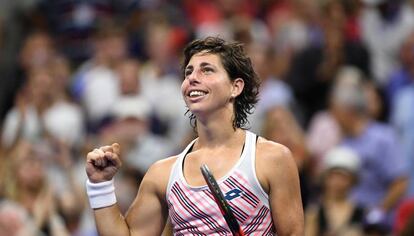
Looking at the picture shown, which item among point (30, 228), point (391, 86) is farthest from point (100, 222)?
point (391, 86)

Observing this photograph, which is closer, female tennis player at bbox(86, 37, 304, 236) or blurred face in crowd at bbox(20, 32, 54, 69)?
female tennis player at bbox(86, 37, 304, 236)

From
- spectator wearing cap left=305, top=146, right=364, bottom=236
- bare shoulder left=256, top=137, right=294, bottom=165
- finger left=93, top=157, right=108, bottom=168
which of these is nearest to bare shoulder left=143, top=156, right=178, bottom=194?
finger left=93, top=157, right=108, bottom=168

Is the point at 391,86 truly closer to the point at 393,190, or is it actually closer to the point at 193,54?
the point at 393,190

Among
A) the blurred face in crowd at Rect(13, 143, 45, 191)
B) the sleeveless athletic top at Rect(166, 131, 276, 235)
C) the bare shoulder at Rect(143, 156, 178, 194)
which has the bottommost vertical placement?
the blurred face in crowd at Rect(13, 143, 45, 191)

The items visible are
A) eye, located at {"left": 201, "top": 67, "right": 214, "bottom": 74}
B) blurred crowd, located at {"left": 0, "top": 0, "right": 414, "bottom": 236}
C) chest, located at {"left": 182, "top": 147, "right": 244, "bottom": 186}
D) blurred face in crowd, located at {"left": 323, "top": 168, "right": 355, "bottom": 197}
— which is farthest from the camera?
blurred crowd, located at {"left": 0, "top": 0, "right": 414, "bottom": 236}

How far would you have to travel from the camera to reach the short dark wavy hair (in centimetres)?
656

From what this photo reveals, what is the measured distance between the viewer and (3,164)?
11180mm

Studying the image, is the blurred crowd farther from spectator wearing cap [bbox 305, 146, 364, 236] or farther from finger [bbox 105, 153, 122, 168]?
finger [bbox 105, 153, 122, 168]

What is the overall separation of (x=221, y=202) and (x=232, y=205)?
0.18 metres

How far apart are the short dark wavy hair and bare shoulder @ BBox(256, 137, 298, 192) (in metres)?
0.34

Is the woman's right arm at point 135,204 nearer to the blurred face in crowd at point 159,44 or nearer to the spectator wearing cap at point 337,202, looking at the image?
the spectator wearing cap at point 337,202

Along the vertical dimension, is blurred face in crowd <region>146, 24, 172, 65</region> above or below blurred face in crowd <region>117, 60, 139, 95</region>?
above

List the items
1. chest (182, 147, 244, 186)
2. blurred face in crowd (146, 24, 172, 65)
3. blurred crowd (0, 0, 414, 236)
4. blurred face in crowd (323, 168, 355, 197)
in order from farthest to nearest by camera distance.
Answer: blurred face in crowd (146, 24, 172, 65) → blurred crowd (0, 0, 414, 236) → blurred face in crowd (323, 168, 355, 197) → chest (182, 147, 244, 186)

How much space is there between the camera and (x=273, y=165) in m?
6.26
